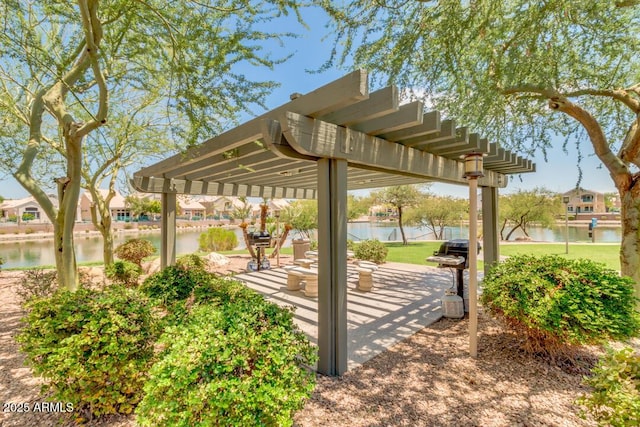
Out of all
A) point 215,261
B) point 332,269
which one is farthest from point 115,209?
point 332,269

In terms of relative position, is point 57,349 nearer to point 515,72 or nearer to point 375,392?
point 375,392

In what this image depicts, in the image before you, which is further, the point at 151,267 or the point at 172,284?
the point at 151,267

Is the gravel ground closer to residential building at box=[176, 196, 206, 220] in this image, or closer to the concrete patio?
the concrete patio

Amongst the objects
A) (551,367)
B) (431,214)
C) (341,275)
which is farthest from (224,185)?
(431,214)

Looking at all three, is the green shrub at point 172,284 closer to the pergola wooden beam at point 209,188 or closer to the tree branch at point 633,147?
the pergola wooden beam at point 209,188

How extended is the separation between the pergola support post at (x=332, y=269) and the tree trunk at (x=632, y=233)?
452 centimetres

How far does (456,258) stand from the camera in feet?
14.9

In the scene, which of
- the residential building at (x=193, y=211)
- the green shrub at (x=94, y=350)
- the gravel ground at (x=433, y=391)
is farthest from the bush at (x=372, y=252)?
the residential building at (x=193, y=211)

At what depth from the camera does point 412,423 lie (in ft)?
7.47

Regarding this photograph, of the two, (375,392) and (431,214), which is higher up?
(431,214)

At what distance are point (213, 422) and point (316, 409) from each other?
1066mm

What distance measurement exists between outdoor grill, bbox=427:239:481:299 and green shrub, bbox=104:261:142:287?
6.17 metres

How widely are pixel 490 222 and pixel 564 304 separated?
356cm

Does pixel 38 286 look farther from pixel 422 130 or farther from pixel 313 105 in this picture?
pixel 422 130
